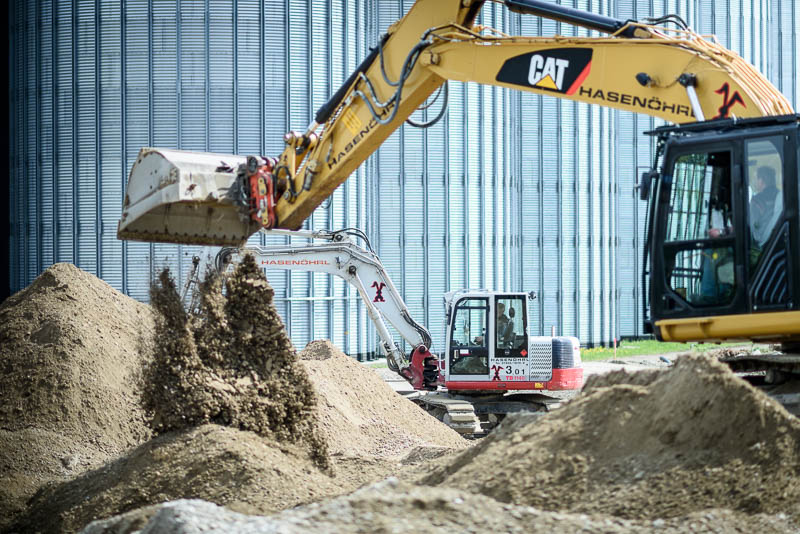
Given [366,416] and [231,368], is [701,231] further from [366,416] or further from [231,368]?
[366,416]

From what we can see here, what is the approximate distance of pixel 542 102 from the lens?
94.2 ft

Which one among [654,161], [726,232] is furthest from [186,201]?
[726,232]

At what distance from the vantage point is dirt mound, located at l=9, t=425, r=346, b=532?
26.1 ft

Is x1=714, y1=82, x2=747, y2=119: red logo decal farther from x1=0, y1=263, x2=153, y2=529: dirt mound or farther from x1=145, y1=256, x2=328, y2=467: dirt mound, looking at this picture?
x1=0, y1=263, x2=153, y2=529: dirt mound

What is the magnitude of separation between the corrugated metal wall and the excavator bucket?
1258 cm

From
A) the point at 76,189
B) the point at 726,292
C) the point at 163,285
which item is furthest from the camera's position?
the point at 76,189

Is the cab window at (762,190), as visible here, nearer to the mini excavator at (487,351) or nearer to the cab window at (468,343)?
the mini excavator at (487,351)

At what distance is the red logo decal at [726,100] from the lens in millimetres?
7598

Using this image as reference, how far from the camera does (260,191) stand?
9844 millimetres

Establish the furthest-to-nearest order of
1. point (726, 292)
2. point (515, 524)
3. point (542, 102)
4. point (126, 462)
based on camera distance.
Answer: point (542, 102), point (126, 462), point (726, 292), point (515, 524)

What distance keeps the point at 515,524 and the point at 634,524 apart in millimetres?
737

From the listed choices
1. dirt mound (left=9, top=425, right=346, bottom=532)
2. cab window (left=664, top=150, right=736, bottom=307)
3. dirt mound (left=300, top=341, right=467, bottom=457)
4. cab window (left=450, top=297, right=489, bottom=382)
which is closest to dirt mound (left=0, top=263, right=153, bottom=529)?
dirt mound (left=9, top=425, right=346, bottom=532)

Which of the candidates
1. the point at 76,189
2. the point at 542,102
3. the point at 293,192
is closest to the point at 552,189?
the point at 542,102

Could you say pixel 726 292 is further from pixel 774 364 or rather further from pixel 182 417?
pixel 182 417
